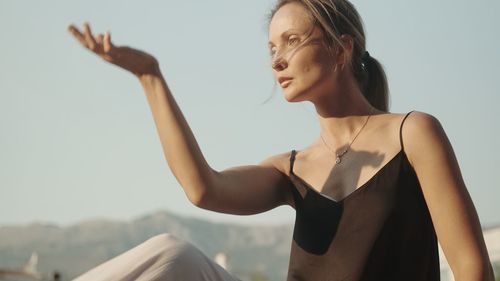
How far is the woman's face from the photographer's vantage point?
6.82 feet

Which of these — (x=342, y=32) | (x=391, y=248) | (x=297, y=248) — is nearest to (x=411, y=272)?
(x=391, y=248)

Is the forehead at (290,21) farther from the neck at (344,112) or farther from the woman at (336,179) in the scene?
the neck at (344,112)

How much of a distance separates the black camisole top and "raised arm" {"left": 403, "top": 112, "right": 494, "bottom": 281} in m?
0.05

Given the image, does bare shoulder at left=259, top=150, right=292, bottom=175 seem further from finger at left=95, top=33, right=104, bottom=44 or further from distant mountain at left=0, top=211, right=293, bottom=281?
distant mountain at left=0, top=211, right=293, bottom=281

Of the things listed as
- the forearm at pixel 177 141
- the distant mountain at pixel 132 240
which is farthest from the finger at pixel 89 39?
the distant mountain at pixel 132 240

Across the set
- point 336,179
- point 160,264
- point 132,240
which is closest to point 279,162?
point 336,179

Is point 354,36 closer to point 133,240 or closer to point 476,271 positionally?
point 476,271

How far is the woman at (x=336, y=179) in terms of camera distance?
6.09 ft

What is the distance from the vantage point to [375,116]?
2172 millimetres

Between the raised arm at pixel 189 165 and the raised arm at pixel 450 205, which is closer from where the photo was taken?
the raised arm at pixel 189 165

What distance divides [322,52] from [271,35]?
13cm

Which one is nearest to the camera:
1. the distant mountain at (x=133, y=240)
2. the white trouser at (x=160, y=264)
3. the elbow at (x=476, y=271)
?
the white trouser at (x=160, y=264)

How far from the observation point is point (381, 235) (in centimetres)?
200

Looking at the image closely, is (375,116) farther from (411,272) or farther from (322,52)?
(411,272)
